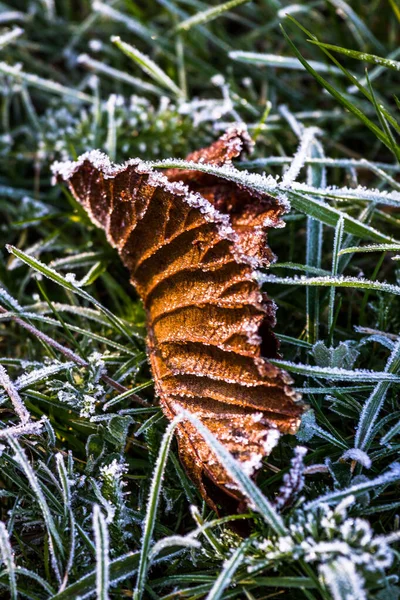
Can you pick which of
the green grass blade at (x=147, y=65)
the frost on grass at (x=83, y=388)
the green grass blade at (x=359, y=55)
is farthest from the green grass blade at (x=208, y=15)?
the frost on grass at (x=83, y=388)

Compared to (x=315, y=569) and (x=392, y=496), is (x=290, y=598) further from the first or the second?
(x=392, y=496)

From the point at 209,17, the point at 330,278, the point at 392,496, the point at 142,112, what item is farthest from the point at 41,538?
the point at 209,17

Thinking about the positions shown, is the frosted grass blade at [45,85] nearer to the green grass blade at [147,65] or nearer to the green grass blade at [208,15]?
the green grass blade at [147,65]

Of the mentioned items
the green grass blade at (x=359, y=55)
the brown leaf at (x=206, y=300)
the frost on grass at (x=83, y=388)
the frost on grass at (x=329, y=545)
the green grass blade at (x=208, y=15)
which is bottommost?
the frost on grass at (x=329, y=545)

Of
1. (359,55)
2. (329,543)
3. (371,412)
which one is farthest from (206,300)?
(359,55)

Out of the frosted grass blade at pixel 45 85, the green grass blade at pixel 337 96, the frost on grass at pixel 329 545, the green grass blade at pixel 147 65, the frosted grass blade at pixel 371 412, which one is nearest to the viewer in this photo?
the frost on grass at pixel 329 545

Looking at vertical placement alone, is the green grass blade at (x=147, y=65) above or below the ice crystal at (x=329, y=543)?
above
